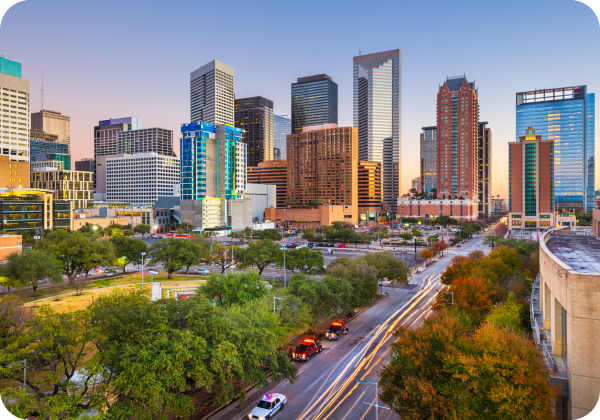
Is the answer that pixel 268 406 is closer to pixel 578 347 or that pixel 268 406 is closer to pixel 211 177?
pixel 578 347

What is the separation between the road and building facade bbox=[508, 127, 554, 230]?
139 m

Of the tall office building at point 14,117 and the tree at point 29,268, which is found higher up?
the tall office building at point 14,117

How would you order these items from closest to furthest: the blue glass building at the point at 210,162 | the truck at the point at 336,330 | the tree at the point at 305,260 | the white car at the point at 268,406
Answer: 1. the white car at the point at 268,406
2. the truck at the point at 336,330
3. the tree at the point at 305,260
4. the blue glass building at the point at 210,162

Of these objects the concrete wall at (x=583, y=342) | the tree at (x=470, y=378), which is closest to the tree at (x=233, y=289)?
the tree at (x=470, y=378)

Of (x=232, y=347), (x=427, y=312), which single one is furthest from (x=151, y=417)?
(x=427, y=312)

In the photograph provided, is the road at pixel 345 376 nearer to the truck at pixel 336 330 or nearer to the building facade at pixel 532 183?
the truck at pixel 336 330

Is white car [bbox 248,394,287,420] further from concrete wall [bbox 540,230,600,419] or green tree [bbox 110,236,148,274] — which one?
green tree [bbox 110,236,148,274]

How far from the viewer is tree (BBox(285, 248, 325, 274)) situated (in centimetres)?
5641

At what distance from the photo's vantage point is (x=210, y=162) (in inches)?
5891

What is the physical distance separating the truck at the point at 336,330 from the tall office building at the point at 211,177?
374 feet

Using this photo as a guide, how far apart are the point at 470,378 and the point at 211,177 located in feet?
465

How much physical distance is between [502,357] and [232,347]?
15.0 m

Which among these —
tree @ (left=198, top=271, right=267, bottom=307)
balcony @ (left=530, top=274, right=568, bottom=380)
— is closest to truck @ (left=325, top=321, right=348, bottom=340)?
tree @ (left=198, top=271, right=267, bottom=307)

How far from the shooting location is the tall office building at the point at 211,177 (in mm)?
145875
